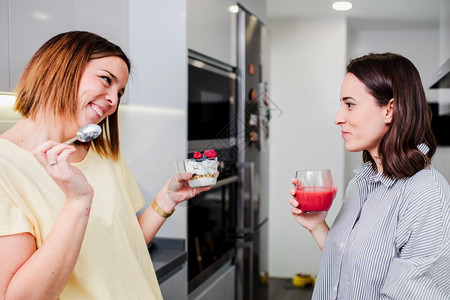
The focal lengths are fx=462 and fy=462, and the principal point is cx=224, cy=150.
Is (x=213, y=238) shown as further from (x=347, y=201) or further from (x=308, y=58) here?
(x=308, y=58)

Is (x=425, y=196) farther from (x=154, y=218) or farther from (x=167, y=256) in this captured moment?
(x=167, y=256)

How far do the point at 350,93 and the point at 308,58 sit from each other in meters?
3.41

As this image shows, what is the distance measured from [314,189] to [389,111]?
0.33 m

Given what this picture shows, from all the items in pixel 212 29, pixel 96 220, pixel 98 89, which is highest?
pixel 212 29

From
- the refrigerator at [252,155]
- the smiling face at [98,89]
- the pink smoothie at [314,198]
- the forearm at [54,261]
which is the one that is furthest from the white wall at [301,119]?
the forearm at [54,261]

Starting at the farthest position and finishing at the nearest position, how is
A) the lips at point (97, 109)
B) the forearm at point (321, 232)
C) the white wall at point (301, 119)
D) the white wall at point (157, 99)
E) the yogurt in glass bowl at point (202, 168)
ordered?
the white wall at point (301, 119) < the white wall at point (157, 99) < the forearm at point (321, 232) < the yogurt in glass bowl at point (202, 168) < the lips at point (97, 109)

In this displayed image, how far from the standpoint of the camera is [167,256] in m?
2.13

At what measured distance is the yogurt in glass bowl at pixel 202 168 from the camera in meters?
1.46

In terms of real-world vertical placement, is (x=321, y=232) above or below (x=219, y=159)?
below

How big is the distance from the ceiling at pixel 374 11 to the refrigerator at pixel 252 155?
89cm

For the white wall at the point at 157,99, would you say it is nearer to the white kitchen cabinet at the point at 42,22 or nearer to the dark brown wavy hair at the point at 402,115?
the white kitchen cabinet at the point at 42,22

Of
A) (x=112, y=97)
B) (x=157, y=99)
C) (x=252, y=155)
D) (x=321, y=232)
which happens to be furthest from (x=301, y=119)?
(x=112, y=97)

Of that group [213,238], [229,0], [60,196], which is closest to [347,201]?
[60,196]

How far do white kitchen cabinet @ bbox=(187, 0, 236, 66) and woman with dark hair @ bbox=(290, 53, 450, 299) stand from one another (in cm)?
101
